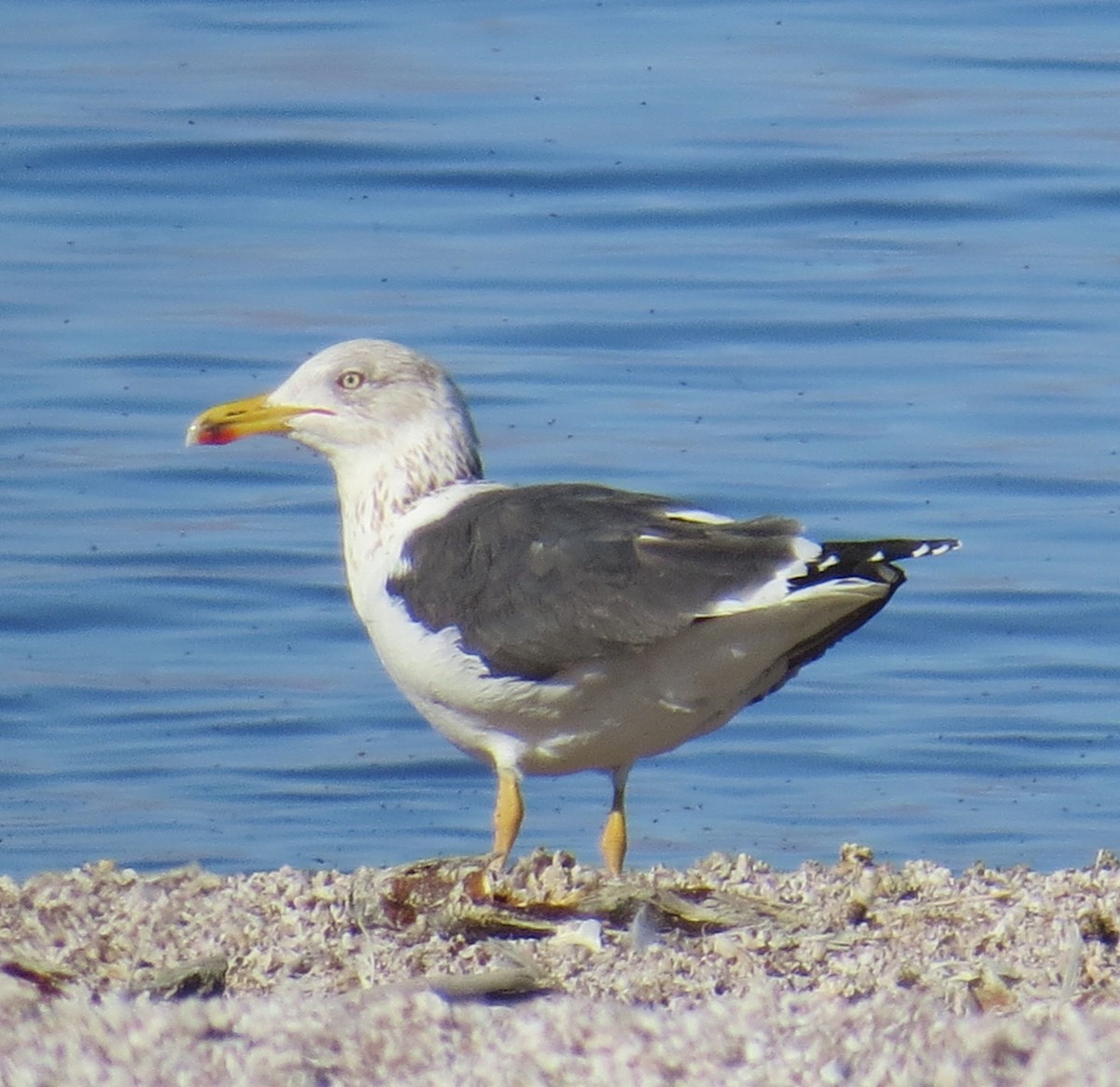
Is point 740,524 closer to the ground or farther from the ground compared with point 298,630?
farther from the ground

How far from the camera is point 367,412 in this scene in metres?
8.16

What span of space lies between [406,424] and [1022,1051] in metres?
3.59

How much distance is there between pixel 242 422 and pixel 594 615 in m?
1.61

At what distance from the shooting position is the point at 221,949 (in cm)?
603

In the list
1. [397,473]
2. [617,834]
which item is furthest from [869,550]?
[397,473]

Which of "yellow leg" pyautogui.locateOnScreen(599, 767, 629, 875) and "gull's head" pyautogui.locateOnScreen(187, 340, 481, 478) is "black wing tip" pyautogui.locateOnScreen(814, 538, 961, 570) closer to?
"yellow leg" pyautogui.locateOnScreen(599, 767, 629, 875)

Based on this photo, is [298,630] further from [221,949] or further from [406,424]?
[221,949]

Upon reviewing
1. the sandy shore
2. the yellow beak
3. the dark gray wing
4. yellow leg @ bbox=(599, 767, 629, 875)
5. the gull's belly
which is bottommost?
yellow leg @ bbox=(599, 767, 629, 875)

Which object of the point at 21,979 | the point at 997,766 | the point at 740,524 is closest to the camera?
the point at 21,979

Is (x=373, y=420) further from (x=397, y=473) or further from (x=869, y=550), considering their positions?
(x=869, y=550)

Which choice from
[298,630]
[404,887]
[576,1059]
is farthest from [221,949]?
[298,630]

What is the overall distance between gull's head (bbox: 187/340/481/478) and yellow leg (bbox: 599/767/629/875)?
3.45 ft

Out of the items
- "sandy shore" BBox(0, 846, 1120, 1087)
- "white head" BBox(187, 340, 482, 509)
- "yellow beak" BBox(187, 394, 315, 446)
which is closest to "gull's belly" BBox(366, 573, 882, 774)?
"sandy shore" BBox(0, 846, 1120, 1087)

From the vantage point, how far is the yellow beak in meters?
8.26
